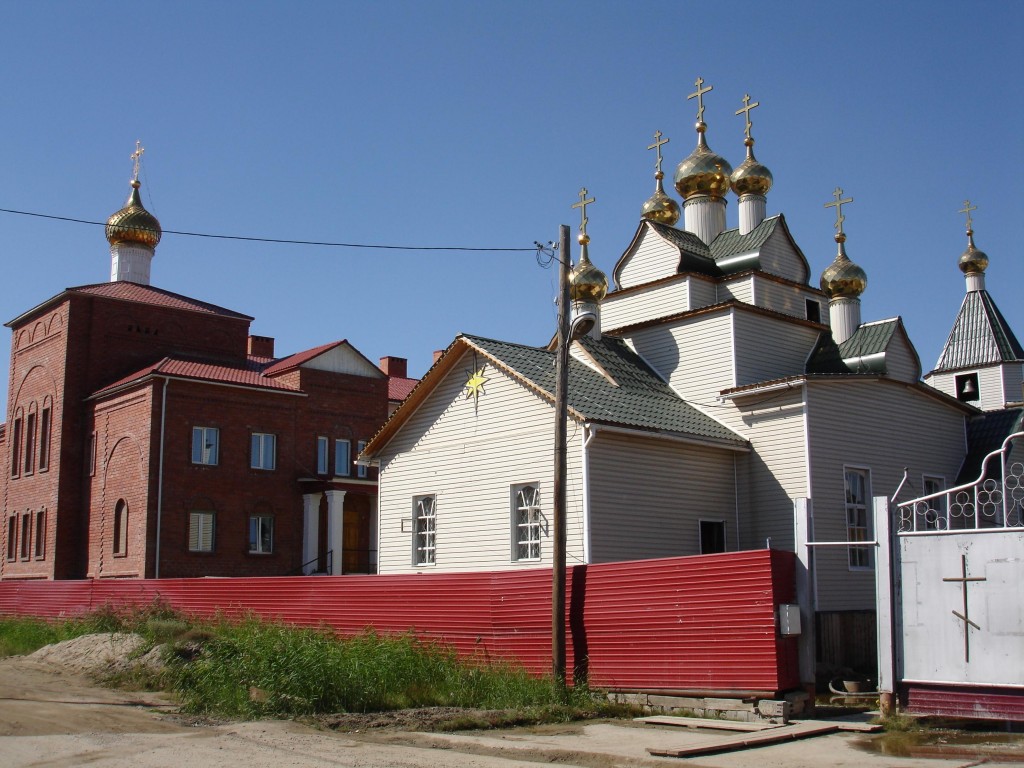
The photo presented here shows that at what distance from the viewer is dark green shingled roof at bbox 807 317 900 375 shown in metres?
22.2

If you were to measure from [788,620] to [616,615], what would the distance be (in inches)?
97.6

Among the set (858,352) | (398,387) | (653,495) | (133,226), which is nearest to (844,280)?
(858,352)

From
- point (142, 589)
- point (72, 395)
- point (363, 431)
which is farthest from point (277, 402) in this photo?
point (142, 589)

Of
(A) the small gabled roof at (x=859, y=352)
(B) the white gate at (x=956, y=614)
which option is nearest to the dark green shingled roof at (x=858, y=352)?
(A) the small gabled roof at (x=859, y=352)

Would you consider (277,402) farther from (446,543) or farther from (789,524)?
(789,524)

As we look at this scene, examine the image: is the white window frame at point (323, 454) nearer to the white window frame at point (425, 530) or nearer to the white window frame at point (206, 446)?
the white window frame at point (206, 446)

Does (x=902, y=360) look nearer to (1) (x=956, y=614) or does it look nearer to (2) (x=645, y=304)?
(2) (x=645, y=304)

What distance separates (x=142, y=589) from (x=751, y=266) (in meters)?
14.8

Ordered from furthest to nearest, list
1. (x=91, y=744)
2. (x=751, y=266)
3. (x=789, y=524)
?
(x=751, y=266), (x=789, y=524), (x=91, y=744)

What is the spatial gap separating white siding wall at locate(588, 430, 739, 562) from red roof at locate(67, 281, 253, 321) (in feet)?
73.9

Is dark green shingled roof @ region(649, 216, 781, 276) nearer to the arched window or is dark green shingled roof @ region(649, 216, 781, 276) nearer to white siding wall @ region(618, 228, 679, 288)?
white siding wall @ region(618, 228, 679, 288)

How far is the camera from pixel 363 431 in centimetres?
3738

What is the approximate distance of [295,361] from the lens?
36.3m

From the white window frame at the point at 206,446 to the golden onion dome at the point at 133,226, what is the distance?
892cm
